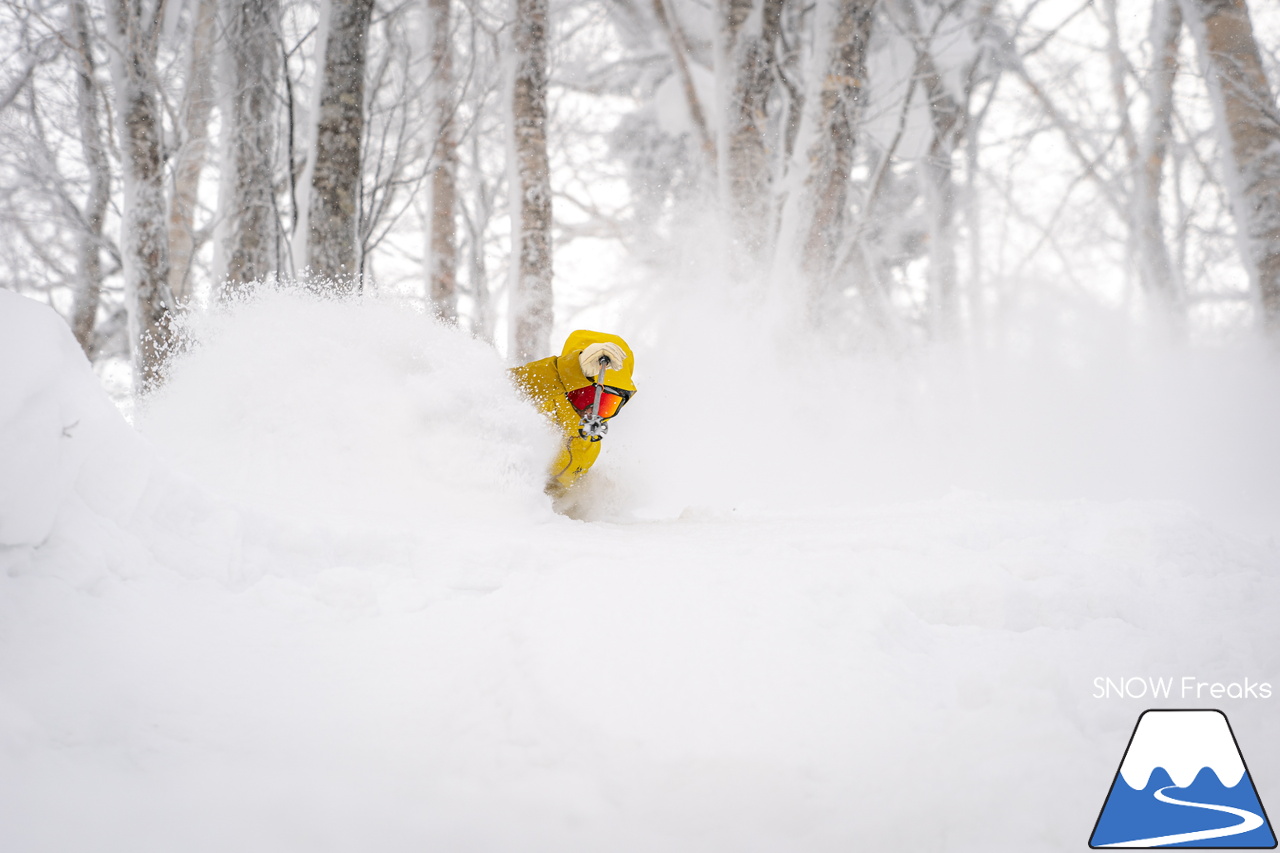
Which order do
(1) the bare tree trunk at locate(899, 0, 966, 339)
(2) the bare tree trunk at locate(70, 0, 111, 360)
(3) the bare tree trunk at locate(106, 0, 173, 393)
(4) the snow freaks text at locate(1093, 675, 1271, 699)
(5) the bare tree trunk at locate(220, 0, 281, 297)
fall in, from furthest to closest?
(1) the bare tree trunk at locate(899, 0, 966, 339) → (5) the bare tree trunk at locate(220, 0, 281, 297) → (2) the bare tree trunk at locate(70, 0, 111, 360) → (3) the bare tree trunk at locate(106, 0, 173, 393) → (4) the snow freaks text at locate(1093, 675, 1271, 699)

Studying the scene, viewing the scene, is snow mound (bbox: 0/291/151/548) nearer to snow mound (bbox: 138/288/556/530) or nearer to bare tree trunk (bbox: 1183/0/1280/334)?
snow mound (bbox: 138/288/556/530)

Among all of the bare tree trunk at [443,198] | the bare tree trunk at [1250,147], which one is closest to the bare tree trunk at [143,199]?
the bare tree trunk at [443,198]

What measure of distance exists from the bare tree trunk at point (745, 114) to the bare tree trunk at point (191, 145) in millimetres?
4265

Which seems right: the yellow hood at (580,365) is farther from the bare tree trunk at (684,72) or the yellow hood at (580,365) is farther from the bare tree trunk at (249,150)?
the bare tree trunk at (684,72)

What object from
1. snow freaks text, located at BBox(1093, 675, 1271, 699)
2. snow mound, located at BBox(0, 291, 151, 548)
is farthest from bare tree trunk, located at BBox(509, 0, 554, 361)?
snow freaks text, located at BBox(1093, 675, 1271, 699)

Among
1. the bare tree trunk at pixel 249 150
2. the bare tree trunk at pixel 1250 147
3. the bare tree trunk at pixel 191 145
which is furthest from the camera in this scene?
the bare tree trunk at pixel 1250 147

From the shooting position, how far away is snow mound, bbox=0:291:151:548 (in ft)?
3.69

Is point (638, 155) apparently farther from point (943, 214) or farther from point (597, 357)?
point (597, 357)

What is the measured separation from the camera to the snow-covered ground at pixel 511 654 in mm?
989

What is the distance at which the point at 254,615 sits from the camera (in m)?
1.35

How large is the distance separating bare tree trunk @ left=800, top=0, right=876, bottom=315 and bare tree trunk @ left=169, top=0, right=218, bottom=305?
4770 mm

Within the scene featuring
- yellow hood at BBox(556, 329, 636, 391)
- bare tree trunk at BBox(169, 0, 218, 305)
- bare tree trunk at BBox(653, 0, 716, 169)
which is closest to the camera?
yellow hood at BBox(556, 329, 636, 391)

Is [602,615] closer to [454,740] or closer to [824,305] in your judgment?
[454,740]

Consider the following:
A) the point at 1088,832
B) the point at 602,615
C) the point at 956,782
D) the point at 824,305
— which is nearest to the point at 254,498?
the point at 602,615
